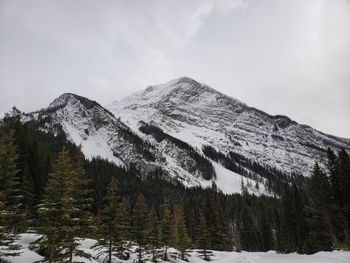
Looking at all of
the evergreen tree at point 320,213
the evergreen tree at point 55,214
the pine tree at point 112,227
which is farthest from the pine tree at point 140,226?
the evergreen tree at point 320,213

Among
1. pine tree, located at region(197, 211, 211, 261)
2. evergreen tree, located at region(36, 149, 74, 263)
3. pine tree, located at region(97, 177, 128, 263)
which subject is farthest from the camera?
pine tree, located at region(197, 211, 211, 261)

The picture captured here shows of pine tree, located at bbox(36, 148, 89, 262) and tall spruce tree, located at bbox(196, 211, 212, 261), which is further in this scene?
tall spruce tree, located at bbox(196, 211, 212, 261)

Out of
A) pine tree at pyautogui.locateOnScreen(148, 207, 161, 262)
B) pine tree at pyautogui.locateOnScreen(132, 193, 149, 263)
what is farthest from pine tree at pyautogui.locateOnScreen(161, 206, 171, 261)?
pine tree at pyautogui.locateOnScreen(132, 193, 149, 263)

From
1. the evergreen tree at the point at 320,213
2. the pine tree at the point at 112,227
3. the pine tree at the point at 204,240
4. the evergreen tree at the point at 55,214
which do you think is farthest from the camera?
the pine tree at the point at 204,240

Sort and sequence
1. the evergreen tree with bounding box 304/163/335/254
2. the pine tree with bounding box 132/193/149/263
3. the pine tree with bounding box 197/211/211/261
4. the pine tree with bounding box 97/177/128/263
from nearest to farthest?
the pine tree with bounding box 97/177/128/263, the pine tree with bounding box 132/193/149/263, the evergreen tree with bounding box 304/163/335/254, the pine tree with bounding box 197/211/211/261

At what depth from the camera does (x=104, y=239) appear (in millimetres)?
35031

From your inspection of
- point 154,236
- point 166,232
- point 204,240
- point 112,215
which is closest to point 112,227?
point 112,215

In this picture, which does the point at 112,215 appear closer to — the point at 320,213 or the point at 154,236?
the point at 154,236

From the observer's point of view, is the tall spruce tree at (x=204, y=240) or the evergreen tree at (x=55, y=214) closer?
the evergreen tree at (x=55, y=214)

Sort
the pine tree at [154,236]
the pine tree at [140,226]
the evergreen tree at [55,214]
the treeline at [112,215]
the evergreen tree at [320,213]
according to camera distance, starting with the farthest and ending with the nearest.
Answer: the evergreen tree at [320,213], the pine tree at [154,236], the pine tree at [140,226], the treeline at [112,215], the evergreen tree at [55,214]

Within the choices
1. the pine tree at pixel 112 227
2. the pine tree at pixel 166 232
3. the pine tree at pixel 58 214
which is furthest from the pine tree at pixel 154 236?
the pine tree at pixel 58 214

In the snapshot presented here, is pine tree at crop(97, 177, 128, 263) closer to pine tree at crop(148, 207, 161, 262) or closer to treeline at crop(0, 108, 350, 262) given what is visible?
treeline at crop(0, 108, 350, 262)

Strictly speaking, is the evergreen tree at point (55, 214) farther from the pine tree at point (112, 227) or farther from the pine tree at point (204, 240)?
the pine tree at point (204, 240)

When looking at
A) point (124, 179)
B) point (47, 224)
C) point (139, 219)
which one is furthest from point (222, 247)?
point (124, 179)
